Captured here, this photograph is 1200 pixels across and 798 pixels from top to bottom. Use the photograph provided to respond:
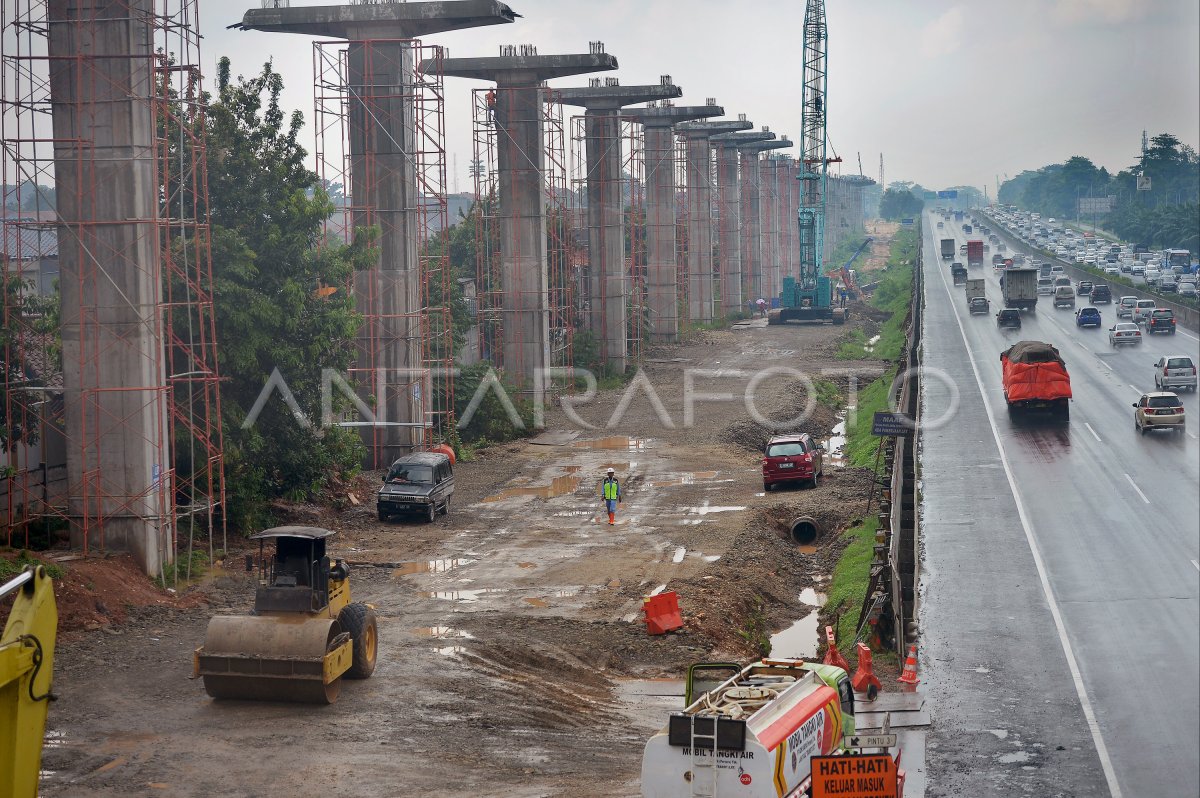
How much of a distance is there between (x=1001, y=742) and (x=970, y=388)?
4108cm

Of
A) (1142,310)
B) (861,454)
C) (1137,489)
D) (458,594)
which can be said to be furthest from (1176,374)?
(458,594)

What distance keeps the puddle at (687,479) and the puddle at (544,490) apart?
303cm

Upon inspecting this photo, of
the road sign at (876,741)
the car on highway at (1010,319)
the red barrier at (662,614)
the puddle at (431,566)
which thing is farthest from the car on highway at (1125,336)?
the road sign at (876,741)

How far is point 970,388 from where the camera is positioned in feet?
192

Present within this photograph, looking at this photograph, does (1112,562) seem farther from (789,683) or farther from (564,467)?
(564,467)

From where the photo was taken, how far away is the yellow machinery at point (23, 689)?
1247 centimetres

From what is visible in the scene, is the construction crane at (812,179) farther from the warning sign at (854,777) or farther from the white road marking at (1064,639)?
the warning sign at (854,777)

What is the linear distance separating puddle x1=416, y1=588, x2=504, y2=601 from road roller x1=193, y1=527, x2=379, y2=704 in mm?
7741

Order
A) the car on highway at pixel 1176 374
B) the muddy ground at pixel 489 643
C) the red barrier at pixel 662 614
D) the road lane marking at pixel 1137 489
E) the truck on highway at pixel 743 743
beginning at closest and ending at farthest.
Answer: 1. the truck on highway at pixel 743 743
2. the muddy ground at pixel 489 643
3. the red barrier at pixel 662 614
4. the road lane marking at pixel 1137 489
5. the car on highway at pixel 1176 374

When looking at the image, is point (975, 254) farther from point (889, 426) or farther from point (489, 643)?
point (489, 643)

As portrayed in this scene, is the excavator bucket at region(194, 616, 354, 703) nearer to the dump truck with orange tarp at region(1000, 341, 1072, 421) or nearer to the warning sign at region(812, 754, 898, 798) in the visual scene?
the warning sign at region(812, 754, 898, 798)

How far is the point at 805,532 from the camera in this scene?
125ft

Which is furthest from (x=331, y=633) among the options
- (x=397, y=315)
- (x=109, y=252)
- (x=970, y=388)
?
(x=970, y=388)

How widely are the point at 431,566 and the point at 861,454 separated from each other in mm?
23014
